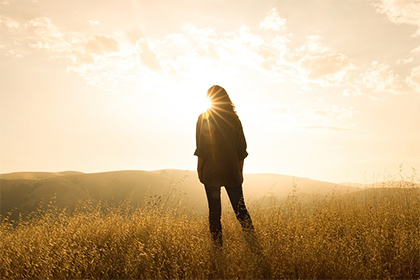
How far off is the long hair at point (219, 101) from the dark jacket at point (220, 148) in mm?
70

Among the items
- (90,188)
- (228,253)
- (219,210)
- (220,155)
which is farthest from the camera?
(90,188)

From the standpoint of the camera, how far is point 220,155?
4363mm

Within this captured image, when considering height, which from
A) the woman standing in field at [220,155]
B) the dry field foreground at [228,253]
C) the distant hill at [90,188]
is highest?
the woman standing in field at [220,155]

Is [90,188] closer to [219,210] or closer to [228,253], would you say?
[219,210]

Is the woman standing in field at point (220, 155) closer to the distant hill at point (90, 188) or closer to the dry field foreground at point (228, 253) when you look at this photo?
the dry field foreground at point (228, 253)

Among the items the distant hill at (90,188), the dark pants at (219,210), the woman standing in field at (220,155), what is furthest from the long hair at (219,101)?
the distant hill at (90,188)

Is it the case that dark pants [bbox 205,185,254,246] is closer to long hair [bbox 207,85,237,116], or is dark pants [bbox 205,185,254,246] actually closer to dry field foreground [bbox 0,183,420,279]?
dry field foreground [bbox 0,183,420,279]

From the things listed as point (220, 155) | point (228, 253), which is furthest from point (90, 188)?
point (228, 253)

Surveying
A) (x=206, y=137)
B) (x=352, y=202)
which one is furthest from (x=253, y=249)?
(x=352, y=202)

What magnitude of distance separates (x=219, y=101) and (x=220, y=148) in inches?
30.4

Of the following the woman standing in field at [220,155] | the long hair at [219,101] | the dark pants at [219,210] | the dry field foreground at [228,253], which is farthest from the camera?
the long hair at [219,101]

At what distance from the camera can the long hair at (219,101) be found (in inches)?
177

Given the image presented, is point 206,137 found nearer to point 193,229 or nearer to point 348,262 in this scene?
point 193,229

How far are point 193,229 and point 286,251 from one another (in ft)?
6.16
